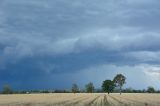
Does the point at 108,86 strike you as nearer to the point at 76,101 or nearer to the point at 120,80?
the point at 120,80

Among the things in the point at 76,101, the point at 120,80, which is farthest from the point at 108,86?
the point at 76,101

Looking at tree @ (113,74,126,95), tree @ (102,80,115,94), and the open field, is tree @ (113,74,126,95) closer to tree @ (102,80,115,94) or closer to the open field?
tree @ (102,80,115,94)

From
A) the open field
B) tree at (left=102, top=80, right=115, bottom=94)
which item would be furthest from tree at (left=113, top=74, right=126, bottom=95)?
the open field

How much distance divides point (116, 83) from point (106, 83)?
513 centimetres

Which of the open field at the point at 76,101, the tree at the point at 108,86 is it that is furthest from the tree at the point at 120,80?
the open field at the point at 76,101

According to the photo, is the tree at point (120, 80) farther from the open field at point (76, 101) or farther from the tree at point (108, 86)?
the open field at point (76, 101)

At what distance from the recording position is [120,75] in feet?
578

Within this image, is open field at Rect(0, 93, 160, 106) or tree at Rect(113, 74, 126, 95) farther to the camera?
tree at Rect(113, 74, 126, 95)

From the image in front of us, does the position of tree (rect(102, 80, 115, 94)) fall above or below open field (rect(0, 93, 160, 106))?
above

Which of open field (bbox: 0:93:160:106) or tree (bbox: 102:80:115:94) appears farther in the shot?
tree (bbox: 102:80:115:94)

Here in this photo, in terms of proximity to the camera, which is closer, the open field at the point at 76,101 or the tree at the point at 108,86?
the open field at the point at 76,101

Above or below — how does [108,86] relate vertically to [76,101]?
above

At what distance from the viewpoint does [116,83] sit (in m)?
179

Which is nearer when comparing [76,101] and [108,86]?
[76,101]
